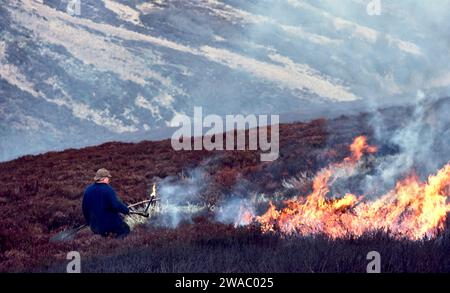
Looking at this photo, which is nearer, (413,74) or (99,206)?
(99,206)

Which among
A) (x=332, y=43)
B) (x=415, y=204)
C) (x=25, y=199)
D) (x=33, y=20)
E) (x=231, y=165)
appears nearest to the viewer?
(x=415, y=204)

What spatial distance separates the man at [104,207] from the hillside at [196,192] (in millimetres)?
346

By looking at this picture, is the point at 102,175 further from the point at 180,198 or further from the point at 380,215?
the point at 180,198

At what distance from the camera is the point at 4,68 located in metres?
72.9

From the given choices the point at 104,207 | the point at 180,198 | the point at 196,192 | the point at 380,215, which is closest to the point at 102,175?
the point at 104,207

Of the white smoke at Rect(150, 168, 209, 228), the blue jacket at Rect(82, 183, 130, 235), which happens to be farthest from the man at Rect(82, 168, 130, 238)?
the white smoke at Rect(150, 168, 209, 228)

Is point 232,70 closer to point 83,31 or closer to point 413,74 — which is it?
point 83,31

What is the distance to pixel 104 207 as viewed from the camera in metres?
9.73

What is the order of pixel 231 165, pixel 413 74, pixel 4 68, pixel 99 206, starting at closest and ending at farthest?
pixel 99 206 → pixel 231 165 → pixel 4 68 → pixel 413 74

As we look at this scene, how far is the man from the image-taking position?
31.6 ft

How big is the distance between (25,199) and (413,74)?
9046cm

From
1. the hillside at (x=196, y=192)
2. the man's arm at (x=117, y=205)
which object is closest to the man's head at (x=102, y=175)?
the man's arm at (x=117, y=205)

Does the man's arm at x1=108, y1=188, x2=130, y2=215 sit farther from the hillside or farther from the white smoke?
the white smoke
